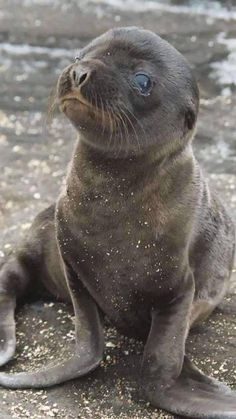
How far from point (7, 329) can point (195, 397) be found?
111cm

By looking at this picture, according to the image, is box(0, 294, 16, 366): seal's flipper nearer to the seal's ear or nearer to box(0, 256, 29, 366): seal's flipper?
box(0, 256, 29, 366): seal's flipper

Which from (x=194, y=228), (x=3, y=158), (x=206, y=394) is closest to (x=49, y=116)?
(x=194, y=228)

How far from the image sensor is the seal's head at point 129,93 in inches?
134

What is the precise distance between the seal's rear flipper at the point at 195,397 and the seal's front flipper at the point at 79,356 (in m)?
0.34

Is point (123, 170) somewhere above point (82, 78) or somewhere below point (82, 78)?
below

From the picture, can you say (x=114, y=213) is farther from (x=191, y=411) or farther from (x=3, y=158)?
(x=3, y=158)

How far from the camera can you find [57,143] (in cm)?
734

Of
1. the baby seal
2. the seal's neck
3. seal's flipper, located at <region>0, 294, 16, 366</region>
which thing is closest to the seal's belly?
the baby seal

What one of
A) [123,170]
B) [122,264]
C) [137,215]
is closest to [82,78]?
[123,170]

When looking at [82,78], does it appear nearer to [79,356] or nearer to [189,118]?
[189,118]

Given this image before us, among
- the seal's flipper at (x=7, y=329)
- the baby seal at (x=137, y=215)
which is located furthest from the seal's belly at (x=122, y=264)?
the seal's flipper at (x=7, y=329)

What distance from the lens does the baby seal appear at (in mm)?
3523

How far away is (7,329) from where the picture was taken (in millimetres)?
4344

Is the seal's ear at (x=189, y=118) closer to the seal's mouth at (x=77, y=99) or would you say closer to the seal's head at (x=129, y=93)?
the seal's head at (x=129, y=93)
